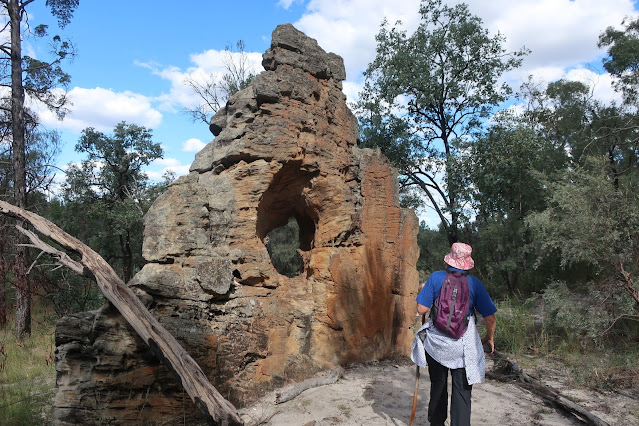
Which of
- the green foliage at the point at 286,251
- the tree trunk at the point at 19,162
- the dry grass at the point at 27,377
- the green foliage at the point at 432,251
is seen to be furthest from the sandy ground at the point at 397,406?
the green foliage at the point at 286,251

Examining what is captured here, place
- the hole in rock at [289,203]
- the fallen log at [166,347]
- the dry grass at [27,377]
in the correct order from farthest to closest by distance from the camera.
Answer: the hole in rock at [289,203] → the dry grass at [27,377] → the fallen log at [166,347]

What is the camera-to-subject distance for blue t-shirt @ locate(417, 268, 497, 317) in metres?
3.58

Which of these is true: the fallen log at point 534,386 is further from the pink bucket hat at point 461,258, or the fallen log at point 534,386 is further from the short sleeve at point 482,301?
the pink bucket hat at point 461,258

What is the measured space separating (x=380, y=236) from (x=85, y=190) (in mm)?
11428

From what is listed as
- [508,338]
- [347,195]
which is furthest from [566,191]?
[347,195]

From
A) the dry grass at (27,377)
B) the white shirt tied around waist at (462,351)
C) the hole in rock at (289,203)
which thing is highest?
the hole in rock at (289,203)

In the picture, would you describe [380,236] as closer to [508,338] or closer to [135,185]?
[508,338]

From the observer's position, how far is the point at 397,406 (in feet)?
16.1

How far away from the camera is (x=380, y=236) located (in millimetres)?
6895

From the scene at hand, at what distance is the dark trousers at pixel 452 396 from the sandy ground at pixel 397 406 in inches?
32.1

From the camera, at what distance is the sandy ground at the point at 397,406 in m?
4.51

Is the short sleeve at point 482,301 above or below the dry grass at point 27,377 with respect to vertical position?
above

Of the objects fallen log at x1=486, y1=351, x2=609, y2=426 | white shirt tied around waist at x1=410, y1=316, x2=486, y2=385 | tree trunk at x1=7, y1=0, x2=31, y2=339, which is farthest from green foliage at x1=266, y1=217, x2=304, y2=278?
white shirt tied around waist at x1=410, y1=316, x2=486, y2=385

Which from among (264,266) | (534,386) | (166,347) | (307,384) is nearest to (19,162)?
(264,266)
